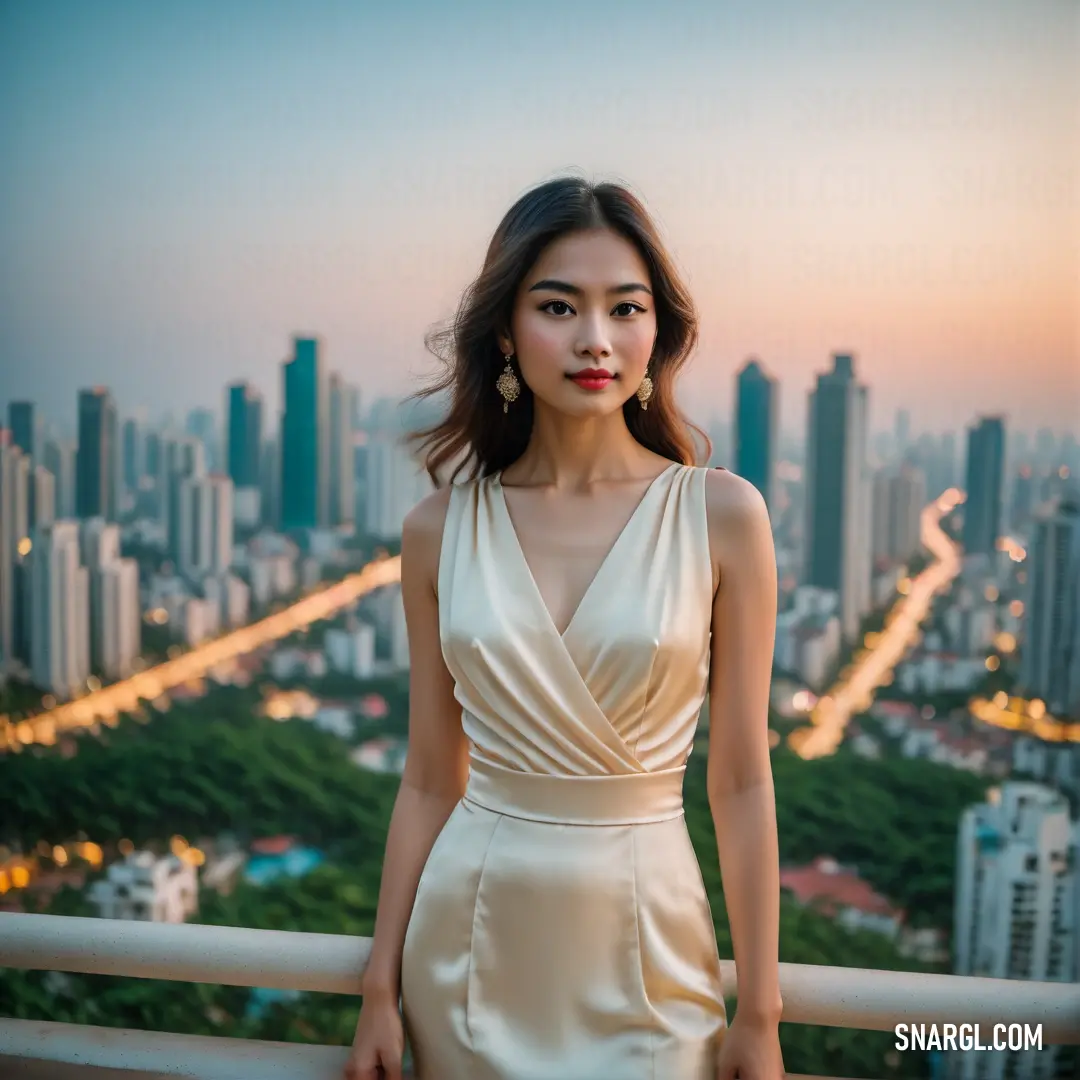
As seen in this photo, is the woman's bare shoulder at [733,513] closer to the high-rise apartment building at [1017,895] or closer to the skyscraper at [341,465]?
the high-rise apartment building at [1017,895]

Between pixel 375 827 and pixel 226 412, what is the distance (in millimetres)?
2626

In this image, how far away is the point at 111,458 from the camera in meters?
6.81

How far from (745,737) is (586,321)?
0.51 m

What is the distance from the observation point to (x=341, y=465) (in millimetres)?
6863

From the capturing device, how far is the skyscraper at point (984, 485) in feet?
19.7

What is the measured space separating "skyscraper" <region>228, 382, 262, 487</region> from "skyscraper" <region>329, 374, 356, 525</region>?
0.45 metres

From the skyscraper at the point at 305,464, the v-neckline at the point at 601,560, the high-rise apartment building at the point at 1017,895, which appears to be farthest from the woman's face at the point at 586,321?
the skyscraper at the point at 305,464

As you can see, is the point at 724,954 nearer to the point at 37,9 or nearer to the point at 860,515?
the point at 860,515

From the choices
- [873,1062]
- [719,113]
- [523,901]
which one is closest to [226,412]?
[719,113]

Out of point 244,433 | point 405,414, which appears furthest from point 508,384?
point 244,433

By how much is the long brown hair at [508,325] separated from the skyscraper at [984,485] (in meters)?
4.85

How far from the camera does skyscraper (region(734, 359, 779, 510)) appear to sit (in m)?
6.14

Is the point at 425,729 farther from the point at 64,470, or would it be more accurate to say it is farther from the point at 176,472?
the point at 64,470

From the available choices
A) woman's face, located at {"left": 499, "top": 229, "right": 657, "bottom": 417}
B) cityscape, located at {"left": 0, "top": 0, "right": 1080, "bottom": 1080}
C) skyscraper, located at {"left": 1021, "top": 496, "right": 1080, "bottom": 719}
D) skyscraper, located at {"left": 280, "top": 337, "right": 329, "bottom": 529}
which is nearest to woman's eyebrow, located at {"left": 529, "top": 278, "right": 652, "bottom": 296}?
woman's face, located at {"left": 499, "top": 229, "right": 657, "bottom": 417}
